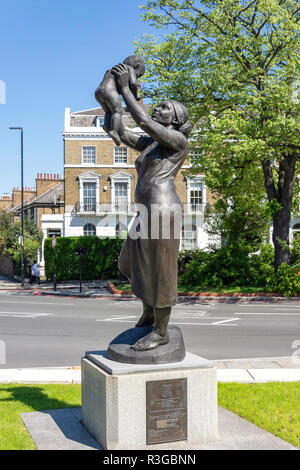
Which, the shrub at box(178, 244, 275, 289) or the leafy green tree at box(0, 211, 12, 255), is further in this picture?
the leafy green tree at box(0, 211, 12, 255)

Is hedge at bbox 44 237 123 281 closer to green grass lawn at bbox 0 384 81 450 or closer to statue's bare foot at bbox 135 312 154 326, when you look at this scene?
A: green grass lawn at bbox 0 384 81 450

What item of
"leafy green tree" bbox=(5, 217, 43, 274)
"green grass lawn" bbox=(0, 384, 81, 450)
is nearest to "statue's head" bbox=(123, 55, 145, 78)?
"green grass lawn" bbox=(0, 384, 81, 450)

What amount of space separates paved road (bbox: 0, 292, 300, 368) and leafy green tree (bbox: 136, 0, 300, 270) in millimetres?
5993

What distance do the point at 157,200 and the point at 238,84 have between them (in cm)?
1612

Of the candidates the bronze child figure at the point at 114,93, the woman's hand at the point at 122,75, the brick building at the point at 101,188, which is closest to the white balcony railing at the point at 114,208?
the brick building at the point at 101,188

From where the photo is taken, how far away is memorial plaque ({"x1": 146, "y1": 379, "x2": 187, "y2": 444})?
428 cm

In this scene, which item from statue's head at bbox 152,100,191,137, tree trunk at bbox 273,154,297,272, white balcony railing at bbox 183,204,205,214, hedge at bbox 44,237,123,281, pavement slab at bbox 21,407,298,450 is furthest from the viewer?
white balcony railing at bbox 183,204,205,214

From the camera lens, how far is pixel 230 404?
5844 mm

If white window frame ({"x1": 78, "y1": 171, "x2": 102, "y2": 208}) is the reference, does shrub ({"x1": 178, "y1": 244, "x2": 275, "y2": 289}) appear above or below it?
below

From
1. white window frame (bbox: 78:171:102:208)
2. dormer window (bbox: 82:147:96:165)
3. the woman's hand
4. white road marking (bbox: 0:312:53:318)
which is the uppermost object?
dormer window (bbox: 82:147:96:165)

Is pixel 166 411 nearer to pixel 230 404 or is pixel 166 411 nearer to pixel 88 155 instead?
pixel 230 404


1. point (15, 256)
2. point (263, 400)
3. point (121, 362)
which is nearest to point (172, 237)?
point (121, 362)

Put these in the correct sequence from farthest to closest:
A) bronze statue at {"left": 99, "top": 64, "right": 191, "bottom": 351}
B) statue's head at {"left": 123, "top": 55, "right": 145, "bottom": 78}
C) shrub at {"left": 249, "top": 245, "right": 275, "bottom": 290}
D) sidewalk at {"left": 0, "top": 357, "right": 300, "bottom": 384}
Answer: shrub at {"left": 249, "top": 245, "right": 275, "bottom": 290} < sidewalk at {"left": 0, "top": 357, "right": 300, "bottom": 384} < statue's head at {"left": 123, "top": 55, "right": 145, "bottom": 78} < bronze statue at {"left": 99, "top": 64, "right": 191, "bottom": 351}
